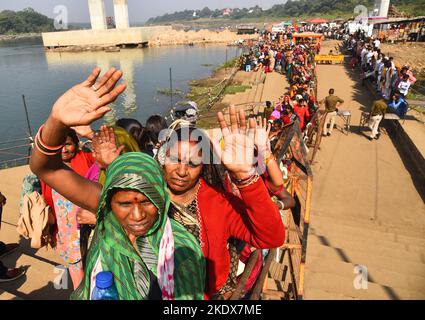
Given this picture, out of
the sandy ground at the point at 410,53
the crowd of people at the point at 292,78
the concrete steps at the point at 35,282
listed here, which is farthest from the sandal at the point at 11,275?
the sandy ground at the point at 410,53

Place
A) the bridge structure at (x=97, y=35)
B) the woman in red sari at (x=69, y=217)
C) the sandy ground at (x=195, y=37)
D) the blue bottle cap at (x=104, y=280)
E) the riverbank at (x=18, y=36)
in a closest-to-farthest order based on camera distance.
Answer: the blue bottle cap at (x=104, y=280) → the woman in red sari at (x=69, y=217) → the bridge structure at (x=97, y=35) → the sandy ground at (x=195, y=37) → the riverbank at (x=18, y=36)

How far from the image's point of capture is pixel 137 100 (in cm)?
2505

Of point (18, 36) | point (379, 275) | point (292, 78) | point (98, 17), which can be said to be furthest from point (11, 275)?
point (18, 36)

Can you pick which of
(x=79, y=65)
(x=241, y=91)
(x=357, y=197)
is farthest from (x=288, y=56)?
(x=79, y=65)

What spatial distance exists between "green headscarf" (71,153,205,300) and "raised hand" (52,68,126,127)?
290 millimetres

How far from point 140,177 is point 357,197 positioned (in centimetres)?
632

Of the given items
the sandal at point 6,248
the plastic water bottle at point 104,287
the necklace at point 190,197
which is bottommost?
the sandal at point 6,248

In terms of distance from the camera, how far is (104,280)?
144cm

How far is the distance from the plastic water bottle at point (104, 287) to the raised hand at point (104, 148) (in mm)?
1104

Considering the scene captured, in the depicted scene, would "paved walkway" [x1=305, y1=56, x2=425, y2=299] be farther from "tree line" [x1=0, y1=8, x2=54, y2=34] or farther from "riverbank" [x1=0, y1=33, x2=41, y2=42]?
"tree line" [x1=0, y1=8, x2=54, y2=34]

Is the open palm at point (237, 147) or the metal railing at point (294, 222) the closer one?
the open palm at point (237, 147)

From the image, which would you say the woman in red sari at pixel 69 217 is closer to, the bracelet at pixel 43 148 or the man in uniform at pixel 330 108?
the bracelet at pixel 43 148

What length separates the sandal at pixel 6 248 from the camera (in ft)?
13.2

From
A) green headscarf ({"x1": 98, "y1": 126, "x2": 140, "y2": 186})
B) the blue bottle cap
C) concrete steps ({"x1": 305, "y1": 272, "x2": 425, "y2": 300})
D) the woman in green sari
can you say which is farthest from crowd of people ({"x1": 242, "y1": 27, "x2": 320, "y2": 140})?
the blue bottle cap
